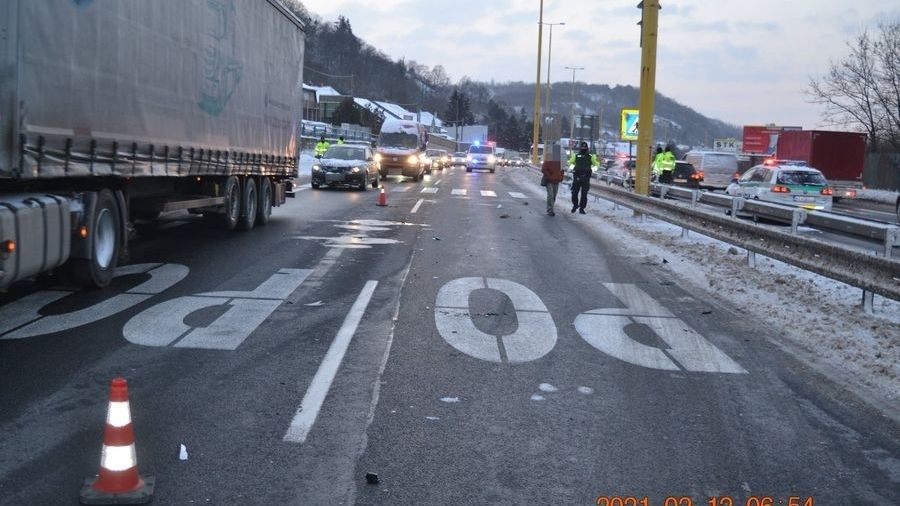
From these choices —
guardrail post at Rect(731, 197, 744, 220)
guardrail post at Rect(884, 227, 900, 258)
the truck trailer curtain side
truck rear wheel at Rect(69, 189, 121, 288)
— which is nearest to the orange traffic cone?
the truck trailer curtain side

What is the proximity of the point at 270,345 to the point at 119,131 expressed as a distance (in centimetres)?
361

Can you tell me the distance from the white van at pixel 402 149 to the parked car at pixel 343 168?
907 centimetres

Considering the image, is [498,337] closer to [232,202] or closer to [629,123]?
[232,202]

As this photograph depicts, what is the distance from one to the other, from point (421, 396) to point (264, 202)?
11.5 metres

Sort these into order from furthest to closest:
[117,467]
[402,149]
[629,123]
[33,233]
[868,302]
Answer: [402,149] < [629,123] < [868,302] < [33,233] < [117,467]

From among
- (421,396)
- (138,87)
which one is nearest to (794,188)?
(138,87)

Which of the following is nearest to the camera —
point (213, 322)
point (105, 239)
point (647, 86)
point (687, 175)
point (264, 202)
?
point (213, 322)

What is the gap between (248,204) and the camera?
15.3 metres

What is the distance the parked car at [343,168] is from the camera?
29.0m

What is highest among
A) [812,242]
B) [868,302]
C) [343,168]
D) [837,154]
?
[837,154]

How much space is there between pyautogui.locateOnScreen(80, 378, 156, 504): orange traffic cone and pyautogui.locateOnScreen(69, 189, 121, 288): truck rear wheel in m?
5.05

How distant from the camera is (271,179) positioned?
17.4 meters

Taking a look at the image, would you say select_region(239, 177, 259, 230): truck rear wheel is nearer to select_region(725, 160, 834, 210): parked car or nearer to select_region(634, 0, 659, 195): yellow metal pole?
select_region(634, 0, 659, 195): yellow metal pole

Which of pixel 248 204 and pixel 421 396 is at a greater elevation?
pixel 248 204
